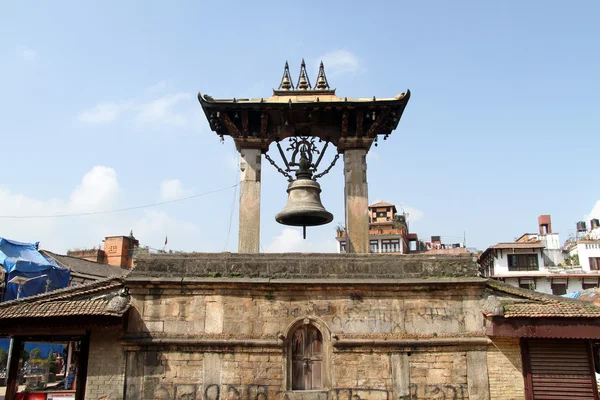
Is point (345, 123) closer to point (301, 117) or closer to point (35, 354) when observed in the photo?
point (301, 117)

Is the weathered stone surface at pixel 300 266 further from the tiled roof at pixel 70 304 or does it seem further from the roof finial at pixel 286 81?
the roof finial at pixel 286 81

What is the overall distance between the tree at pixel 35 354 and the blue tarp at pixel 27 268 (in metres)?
3.17

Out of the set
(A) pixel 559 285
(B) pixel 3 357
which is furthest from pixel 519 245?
(B) pixel 3 357

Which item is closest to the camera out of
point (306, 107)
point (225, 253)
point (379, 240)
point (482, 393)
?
point (482, 393)

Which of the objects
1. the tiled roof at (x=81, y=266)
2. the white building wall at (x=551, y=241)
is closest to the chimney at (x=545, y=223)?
the white building wall at (x=551, y=241)

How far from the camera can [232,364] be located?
9.83m

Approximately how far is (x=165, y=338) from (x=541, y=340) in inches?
299

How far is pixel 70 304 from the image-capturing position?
984 cm

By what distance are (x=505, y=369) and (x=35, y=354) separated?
24932 mm

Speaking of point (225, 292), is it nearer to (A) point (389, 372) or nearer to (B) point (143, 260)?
(B) point (143, 260)

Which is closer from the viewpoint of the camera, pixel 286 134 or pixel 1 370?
pixel 286 134

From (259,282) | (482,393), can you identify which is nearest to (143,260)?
(259,282)

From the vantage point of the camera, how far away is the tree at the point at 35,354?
25.4 m

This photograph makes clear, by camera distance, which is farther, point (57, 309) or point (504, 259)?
point (504, 259)
